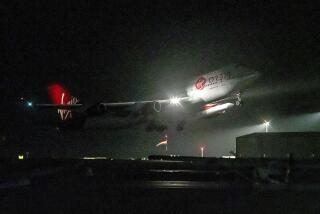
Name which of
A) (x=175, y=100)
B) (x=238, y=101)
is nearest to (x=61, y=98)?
(x=175, y=100)

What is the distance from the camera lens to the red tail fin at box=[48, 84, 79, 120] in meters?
79.4

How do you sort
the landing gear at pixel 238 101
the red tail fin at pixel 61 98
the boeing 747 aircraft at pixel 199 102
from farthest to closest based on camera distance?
the red tail fin at pixel 61 98, the boeing 747 aircraft at pixel 199 102, the landing gear at pixel 238 101

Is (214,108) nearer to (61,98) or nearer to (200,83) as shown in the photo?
(200,83)

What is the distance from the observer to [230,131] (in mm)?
91312

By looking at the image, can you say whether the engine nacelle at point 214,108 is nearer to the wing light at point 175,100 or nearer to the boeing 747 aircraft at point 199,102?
the boeing 747 aircraft at point 199,102

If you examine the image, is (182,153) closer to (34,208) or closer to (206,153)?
(206,153)

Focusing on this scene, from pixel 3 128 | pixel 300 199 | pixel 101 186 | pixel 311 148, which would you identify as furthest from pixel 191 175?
pixel 3 128

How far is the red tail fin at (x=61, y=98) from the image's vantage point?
79.4 meters

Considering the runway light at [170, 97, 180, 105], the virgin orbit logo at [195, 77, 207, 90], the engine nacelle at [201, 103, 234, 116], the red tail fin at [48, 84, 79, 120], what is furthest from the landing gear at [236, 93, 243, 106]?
the red tail fin at [48, 84, 79, 120]

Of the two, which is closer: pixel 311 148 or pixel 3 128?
pixel 311 148

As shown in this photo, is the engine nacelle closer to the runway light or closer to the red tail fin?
the runway light

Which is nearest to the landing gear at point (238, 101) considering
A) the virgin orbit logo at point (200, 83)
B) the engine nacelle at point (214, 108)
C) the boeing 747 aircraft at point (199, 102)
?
the boeing 747 aircraft at point (199, 102)

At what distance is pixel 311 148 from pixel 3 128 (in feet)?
225

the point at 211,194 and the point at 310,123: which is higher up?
the point at 310,123
